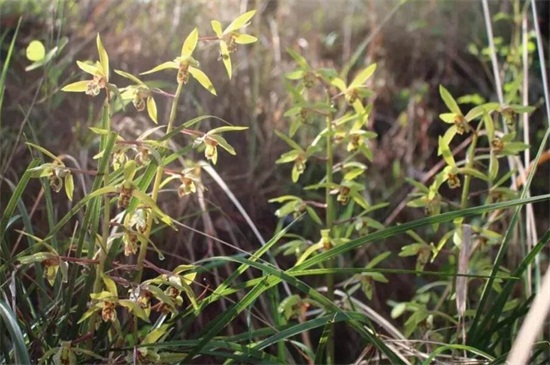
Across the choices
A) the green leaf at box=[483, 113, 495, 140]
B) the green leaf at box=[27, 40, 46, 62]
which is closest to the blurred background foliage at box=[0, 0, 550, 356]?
the green leaf at box=[27, 40, 46, 62]

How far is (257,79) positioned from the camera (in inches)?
82.4

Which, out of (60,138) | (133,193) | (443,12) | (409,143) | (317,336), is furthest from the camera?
(443,12)

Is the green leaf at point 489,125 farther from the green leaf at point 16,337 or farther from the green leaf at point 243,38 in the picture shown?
the green leaf at point 16,337

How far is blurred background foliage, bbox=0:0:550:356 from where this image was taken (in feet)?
5.80

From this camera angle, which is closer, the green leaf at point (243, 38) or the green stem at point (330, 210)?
the green leaf at point (243, 38)

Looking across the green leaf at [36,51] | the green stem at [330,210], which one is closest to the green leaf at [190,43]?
the green stem at [330,210]

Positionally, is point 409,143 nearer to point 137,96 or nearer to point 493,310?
point 493,310

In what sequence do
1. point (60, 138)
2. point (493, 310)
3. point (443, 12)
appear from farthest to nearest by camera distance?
point (443, 12) < point (60, 138) < point (493, 310)

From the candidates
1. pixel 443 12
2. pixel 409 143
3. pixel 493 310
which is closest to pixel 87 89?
pixel 493 310

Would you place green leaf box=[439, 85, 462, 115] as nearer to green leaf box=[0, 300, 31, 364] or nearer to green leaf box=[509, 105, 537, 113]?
green leaf box=[509, 105, 537, 113]

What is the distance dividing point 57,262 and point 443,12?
2.53 m

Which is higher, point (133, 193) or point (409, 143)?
point (133, 193)

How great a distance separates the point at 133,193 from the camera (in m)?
0.91

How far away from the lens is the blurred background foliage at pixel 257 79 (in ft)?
5.80
